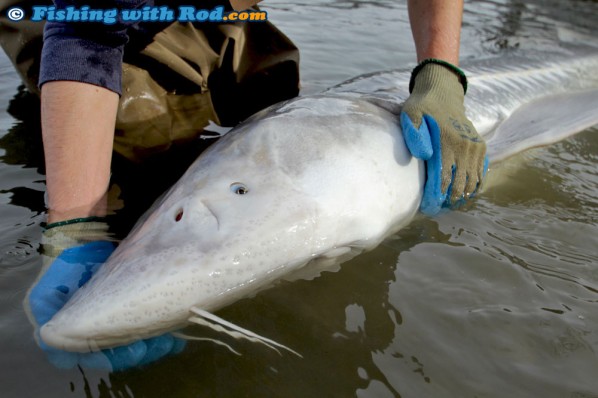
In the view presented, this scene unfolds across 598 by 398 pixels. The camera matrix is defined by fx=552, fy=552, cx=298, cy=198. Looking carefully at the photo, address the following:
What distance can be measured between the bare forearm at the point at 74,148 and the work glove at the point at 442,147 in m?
1.11

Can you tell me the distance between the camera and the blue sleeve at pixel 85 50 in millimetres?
1972

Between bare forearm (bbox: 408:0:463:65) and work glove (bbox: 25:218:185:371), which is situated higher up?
bare forearm (bbox: 408:0:463:65)

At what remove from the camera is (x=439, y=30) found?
274 cm

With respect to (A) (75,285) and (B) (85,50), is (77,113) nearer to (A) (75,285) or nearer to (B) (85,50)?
(B) (85,50)

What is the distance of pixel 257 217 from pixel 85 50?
102 centimetres

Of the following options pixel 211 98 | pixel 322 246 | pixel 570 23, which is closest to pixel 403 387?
pixel 322 246

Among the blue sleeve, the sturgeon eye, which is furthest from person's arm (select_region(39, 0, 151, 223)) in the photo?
the sturgeon eye

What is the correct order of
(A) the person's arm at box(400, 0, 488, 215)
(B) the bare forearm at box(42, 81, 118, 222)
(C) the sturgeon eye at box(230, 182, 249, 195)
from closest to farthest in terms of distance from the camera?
(C) the sturgeon eye at box(230, 182, 249, 195)
(B) the bare forearm at box(42, 81, 118, 222)
(A) the person's arm at box(400, 0, 488, 215)

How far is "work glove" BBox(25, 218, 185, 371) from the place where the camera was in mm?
1448

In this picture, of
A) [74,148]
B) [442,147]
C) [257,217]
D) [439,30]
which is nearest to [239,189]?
[257,217]

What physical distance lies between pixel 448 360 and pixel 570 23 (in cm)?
834

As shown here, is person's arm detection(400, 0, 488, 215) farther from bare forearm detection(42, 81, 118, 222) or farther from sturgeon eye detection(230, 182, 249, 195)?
bare forearm detection(42, 81, 118, 222)

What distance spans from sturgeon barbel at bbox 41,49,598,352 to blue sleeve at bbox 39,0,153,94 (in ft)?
1.78

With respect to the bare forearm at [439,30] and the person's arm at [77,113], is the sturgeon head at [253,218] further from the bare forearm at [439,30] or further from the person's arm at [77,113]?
the bare forearm at [439,30]
